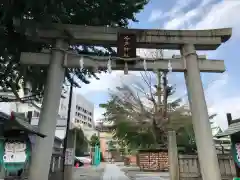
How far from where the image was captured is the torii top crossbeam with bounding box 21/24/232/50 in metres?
7.76

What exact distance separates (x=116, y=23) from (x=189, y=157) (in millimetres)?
6635

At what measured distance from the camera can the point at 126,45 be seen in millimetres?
7863

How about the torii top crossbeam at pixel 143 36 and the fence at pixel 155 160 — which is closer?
the torii top crossbeam at pixel 143 36

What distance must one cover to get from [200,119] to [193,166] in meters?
4.56

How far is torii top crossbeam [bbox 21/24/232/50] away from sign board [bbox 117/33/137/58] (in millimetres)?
145

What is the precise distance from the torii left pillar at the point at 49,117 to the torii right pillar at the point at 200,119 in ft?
13.0

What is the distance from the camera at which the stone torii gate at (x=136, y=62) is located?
Result: 684 centimetres

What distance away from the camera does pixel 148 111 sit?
23078mm

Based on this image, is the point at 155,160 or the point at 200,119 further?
the point at 155,160

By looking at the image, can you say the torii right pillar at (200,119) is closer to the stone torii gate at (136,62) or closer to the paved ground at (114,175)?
the stone torii gate at (136,62)

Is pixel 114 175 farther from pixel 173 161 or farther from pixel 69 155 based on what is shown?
pixel 173 161

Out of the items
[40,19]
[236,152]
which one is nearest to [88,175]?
[236,152]

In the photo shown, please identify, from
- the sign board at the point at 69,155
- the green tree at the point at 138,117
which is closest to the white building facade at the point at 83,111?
the green tree at the point at 138,117

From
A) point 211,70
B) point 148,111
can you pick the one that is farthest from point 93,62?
point 148,111
